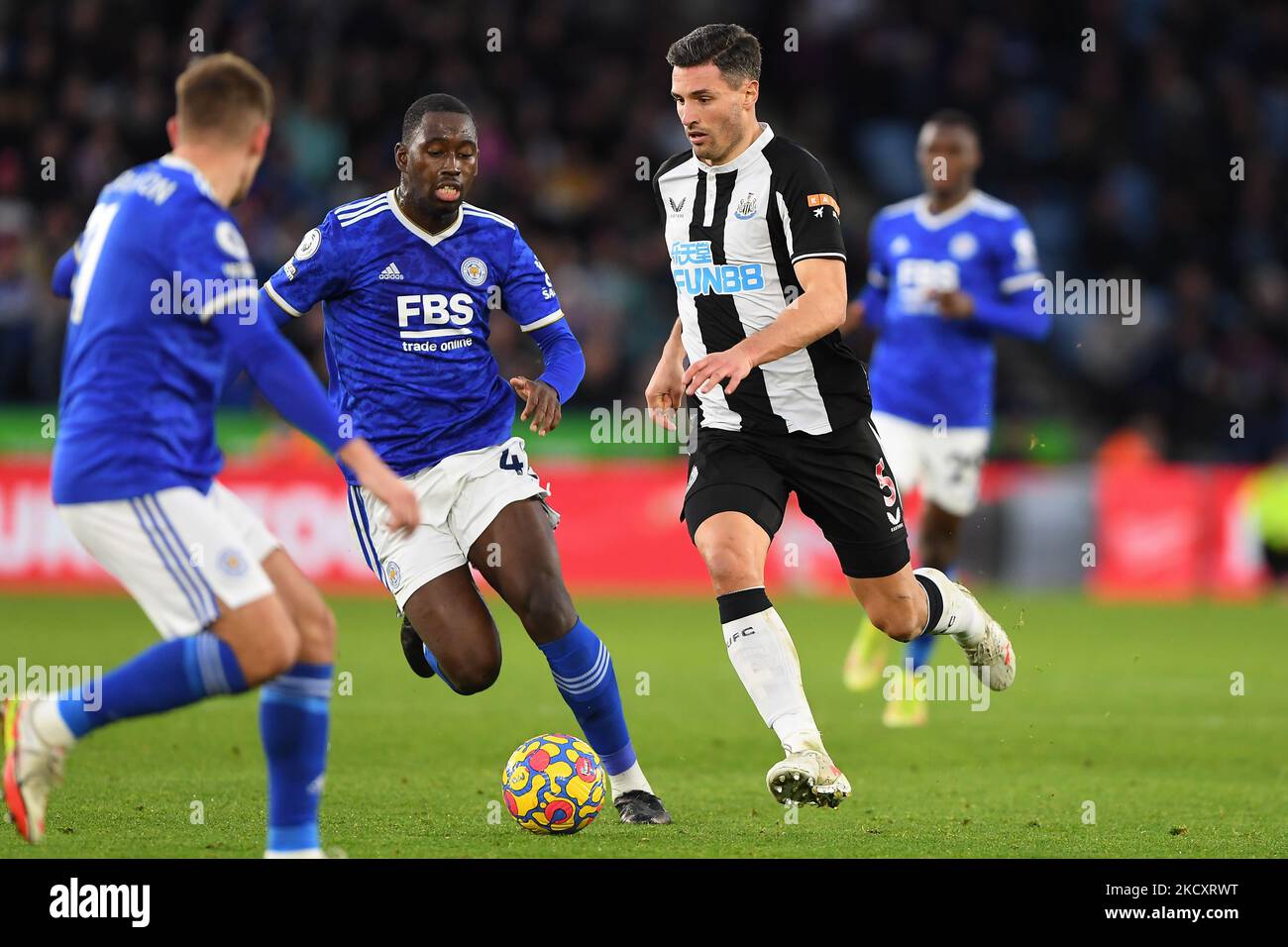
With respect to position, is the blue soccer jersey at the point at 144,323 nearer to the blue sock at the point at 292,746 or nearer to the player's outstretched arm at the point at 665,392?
the blue sock at the point at 292,746

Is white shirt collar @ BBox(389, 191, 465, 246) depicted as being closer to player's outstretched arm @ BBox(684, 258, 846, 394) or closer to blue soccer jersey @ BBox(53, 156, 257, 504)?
player's outstretched arm @ BBox(684, 258, 846, 394)

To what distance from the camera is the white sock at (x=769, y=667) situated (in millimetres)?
5906

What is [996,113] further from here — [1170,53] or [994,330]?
[994,330]

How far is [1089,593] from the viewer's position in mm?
16062

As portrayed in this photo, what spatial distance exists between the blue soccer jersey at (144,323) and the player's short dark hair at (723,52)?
77.8 inches

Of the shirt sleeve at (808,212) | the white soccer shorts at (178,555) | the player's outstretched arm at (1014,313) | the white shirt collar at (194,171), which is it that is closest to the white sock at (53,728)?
the white soccer shorts at (178,555)

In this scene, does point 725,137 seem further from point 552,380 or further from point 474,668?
point 474,668

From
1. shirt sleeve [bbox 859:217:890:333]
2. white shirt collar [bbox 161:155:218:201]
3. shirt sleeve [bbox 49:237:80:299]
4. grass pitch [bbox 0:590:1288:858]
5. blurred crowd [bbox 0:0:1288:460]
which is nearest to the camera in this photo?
white shirt collar [bbox 161:155:218:201]

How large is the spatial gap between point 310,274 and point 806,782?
2.54m

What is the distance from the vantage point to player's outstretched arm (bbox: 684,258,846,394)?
561 cm

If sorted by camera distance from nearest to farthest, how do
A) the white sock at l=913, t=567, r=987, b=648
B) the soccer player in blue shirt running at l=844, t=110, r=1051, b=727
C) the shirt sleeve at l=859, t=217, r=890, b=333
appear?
1. the white sock at l=913, t=567, r=987, b=648
2. the soccer player in blue shirt running at l=844, t=110, r=1051, b=727
3. the shirt sleeve at l=859, t=217, r=890, b=333

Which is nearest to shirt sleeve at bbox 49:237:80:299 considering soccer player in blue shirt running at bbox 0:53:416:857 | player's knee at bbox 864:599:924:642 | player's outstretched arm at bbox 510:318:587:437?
soccer player in blue shirt running at bbox 0:53:416:857

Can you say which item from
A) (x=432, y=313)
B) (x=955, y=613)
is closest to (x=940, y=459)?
(x=955, y=613)
